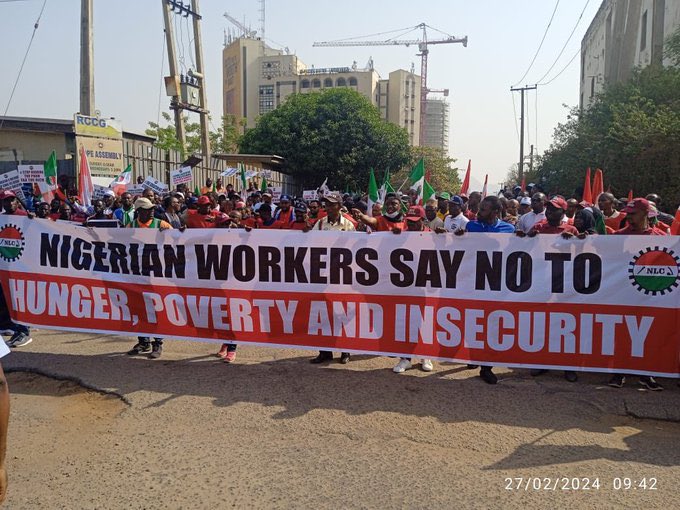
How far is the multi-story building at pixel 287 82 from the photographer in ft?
388

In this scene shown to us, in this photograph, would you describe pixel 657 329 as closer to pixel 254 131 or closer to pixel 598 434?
pixel 598 434

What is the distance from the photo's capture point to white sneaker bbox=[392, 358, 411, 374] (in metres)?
Answer: 5.64

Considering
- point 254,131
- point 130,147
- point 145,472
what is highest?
point 254,131

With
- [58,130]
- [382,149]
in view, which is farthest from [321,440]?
[382,149]

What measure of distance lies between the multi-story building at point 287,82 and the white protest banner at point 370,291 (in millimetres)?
114526

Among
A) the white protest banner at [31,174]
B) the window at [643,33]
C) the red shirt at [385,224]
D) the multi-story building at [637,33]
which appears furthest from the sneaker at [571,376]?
the window at [643,33]

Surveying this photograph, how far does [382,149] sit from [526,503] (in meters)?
36.3

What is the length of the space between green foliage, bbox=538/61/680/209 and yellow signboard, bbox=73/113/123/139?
1355 centimetres

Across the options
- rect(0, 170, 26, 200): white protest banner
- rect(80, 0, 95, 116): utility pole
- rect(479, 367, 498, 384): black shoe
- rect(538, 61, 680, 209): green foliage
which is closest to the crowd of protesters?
rect(479, 367, 498, 384): black shoe

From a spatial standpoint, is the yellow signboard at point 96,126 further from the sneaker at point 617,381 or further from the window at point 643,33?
the window at point 643,33

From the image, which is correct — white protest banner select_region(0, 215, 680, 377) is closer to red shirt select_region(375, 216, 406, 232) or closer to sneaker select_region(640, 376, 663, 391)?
sneaker select_region(640, 376, 663, 391)

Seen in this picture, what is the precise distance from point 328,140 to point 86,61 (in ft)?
74.8

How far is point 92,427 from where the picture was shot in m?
4.39

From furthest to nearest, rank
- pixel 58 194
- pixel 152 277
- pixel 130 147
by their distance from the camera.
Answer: pixel 130 147, pixel 58 194, pixel 152 277
